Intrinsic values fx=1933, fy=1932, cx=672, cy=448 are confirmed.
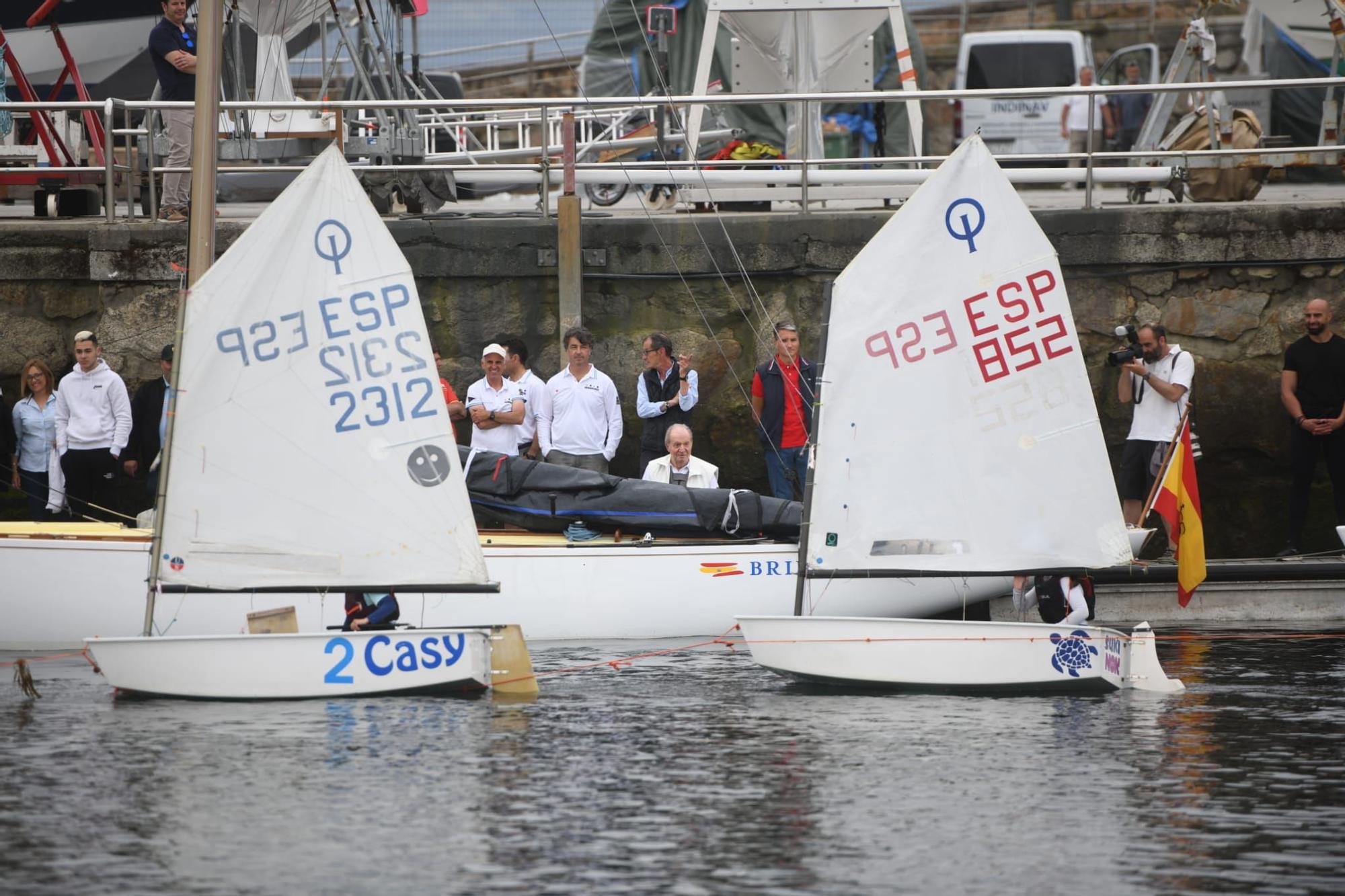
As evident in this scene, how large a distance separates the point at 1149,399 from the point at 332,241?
21.0ft

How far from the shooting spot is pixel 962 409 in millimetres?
11281

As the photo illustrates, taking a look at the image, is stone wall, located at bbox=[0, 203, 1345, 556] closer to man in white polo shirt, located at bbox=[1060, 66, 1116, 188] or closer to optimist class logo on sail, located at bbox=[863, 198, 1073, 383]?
optimist class logo on sail, located at bbox=[863, 198, 1073, 383]

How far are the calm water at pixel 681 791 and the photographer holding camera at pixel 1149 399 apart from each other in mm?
2932

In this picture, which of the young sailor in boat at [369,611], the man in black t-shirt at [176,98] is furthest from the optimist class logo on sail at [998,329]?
the man in black t-shirt at [176,98]

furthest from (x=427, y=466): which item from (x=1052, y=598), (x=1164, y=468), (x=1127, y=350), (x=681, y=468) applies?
(x=1127, y=350)

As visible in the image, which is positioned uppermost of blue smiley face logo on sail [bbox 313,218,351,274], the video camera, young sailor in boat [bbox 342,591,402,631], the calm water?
blue smiley face logo on sail [bbox 313,218,351,274]

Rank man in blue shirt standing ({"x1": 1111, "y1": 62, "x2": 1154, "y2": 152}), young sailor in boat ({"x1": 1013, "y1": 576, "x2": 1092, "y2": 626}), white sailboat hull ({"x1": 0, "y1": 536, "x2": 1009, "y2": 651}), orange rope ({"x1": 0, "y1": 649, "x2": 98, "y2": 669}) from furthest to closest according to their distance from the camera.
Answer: man in blue shirt standing ({"x1": 1111, "y1": 62, "x2": 1154, "y2": 152}) < white sailboat hull ({"x1": 0, "y1": 536, "x2": 1009, "y2": 651}) < young sailor in boat ({"x1": 1013, "y1": 576, "x2": 1092, "y2": 626}) < orange rope ({"x1": 0, "y1": 649, "x2": 98, "y2": 669})

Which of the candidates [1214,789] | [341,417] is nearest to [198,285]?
[341,417]

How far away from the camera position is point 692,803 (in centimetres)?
842

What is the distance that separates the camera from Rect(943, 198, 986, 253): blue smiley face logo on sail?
11.1m

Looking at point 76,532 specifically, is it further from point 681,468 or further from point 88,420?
point 681,468

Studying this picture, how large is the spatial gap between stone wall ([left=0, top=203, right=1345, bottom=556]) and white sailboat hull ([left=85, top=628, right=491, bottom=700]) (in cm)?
497

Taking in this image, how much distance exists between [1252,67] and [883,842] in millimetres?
20384

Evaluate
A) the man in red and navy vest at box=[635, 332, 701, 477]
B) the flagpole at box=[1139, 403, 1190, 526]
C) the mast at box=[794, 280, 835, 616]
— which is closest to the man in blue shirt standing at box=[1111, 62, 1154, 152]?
the flagpole at box=[1139, 403, 1190, 526]
